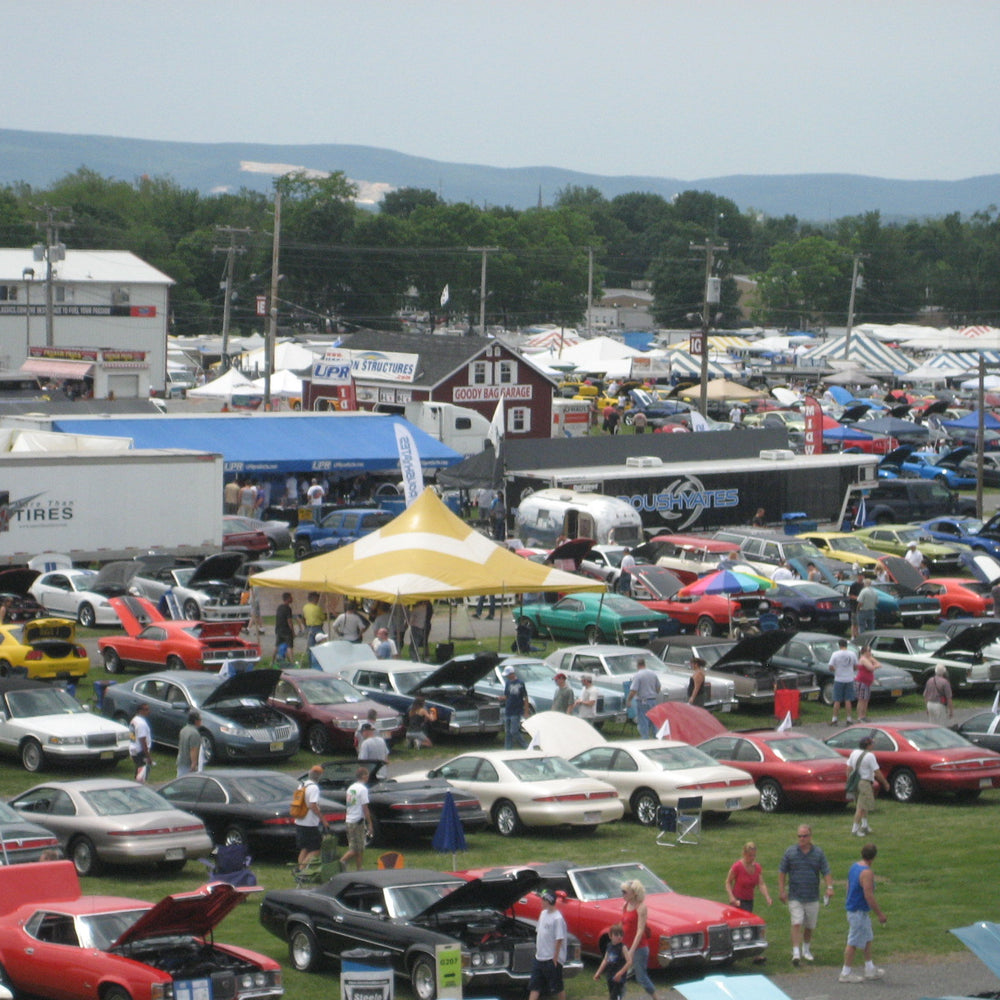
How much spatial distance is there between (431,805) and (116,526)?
20046mm

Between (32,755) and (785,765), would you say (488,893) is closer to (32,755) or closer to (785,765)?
(785,765)

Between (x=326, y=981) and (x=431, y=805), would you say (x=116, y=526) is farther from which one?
(x=326, y=981)

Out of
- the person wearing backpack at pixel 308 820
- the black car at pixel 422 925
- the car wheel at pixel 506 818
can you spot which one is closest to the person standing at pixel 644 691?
the car wheel at pixel 506 818

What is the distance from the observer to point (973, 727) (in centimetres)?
2400

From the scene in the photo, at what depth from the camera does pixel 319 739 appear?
24391mm

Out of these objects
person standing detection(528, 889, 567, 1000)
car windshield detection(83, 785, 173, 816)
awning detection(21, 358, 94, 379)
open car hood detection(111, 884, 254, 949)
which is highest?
awning detection(21, 358, 94, 379)

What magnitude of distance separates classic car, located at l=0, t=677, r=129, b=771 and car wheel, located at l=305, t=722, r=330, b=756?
3.00 m

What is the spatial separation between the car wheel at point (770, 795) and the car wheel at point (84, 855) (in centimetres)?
869

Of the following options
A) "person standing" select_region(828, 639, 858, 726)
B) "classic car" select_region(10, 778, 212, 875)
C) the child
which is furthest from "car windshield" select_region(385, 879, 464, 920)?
"person standing" select_region(828, 639, 858, 726)

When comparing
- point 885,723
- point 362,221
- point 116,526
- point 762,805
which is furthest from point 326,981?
point 362,221

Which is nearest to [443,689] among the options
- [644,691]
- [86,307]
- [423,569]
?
[644,691]

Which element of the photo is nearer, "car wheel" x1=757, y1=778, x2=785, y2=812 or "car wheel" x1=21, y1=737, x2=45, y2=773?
"car wheel" x1=757, y1=778, x2=785, y2=812

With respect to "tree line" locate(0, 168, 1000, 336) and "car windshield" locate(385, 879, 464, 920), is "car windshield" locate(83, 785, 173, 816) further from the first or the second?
"tree line" locate(0, 168, 1000, 336)

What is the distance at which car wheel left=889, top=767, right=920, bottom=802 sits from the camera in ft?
A: 72.1
